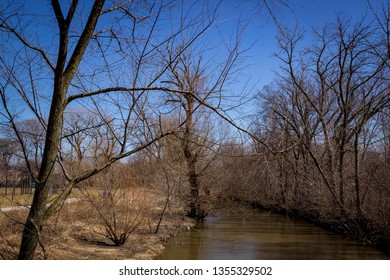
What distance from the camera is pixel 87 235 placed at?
10.9 meters

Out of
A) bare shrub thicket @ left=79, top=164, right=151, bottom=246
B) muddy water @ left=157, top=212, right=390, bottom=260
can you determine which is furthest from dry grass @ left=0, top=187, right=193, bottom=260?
muddy water @ left=157, top=212, right=390, bottom=260

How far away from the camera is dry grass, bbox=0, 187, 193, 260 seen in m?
8.46

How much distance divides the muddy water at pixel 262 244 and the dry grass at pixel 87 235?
70 cm

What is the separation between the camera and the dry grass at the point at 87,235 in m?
8.46

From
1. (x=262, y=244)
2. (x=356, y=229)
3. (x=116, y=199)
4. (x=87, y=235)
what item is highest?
(x=116, y=199)

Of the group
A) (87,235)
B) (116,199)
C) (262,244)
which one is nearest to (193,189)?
(262,244)

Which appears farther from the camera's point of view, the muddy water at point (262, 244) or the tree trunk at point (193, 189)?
the tree trunk at point (193, 189)

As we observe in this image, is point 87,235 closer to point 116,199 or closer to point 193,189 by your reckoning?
point 116,199

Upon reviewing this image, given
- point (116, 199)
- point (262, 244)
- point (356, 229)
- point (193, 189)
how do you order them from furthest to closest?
point (193, 189) < point (356, 229) < point (262, 244) < point (116, 199)

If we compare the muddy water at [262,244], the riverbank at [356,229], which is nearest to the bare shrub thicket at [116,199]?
the muddy water at [262,244]

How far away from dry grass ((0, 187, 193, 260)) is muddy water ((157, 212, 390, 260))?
0.70 m

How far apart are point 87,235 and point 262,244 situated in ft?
18.5

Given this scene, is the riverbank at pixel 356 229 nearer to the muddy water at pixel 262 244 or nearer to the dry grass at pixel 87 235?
the muddy water at pixel 262 244

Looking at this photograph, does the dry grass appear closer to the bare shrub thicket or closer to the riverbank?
the bare shrub thicket
